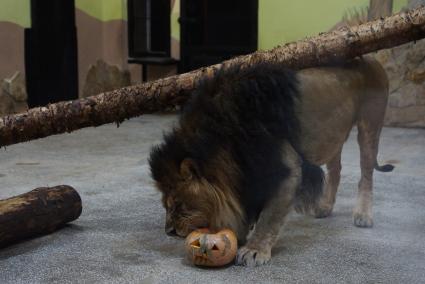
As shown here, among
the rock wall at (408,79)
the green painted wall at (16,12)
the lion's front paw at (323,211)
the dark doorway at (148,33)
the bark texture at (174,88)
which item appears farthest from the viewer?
the dark doorway at (148,33)

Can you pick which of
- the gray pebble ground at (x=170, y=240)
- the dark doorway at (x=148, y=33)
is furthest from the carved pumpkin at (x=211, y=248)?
the dark doorway at (x=148, y=33)

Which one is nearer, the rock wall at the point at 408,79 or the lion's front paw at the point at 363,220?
the lion's front paw at the point at 363,220

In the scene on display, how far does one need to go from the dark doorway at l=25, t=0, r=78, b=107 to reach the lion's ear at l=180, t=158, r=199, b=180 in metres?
5.17

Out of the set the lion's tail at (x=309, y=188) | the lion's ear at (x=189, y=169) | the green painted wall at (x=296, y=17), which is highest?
the green painted wall at (x=296, y=17)

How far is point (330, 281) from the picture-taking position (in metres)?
2.60

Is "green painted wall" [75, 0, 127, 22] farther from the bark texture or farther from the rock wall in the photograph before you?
the bark texture

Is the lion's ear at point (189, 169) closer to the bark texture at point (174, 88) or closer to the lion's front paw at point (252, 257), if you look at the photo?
the lion's front paw at point (252, 257)

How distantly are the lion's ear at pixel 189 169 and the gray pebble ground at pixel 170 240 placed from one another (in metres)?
0.39

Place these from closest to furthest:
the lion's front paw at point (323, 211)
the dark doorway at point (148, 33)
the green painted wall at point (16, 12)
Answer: the lion's front paw at point (323, 211), the green painted wall at point (16, 12), the dark doorway at point (148, 33)

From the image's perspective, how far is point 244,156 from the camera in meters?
2.82

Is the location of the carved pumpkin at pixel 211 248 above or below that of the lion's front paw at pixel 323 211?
above

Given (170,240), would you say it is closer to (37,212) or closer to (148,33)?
(37,212)

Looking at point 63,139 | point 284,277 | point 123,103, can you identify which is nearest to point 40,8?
point 63,139

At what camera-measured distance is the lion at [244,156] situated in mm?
2789
